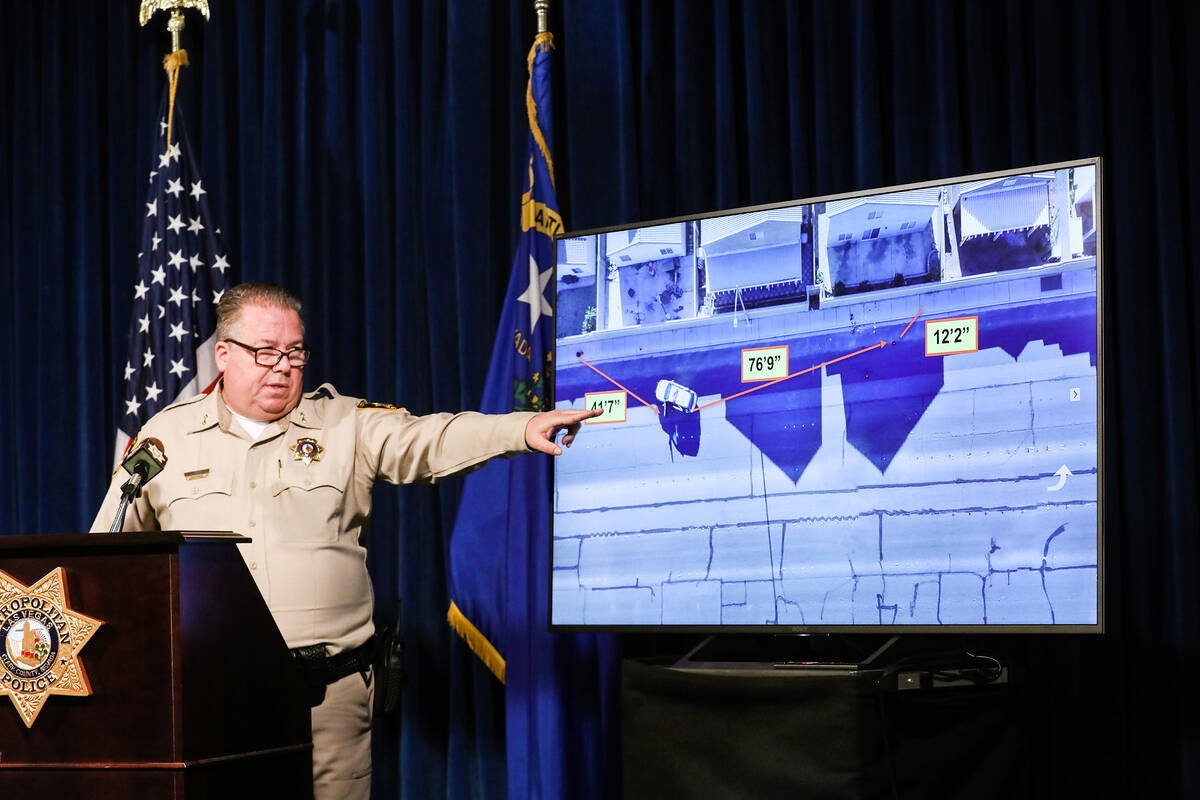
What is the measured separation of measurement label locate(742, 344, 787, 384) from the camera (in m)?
2.84

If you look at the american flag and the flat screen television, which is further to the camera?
the american flag

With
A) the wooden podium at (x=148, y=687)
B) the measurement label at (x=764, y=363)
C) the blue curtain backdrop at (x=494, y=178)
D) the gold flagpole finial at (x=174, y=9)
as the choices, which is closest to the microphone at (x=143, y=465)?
the wooden podium at (x=148, y=687)

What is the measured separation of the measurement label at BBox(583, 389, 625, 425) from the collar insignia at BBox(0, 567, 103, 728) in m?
1.19

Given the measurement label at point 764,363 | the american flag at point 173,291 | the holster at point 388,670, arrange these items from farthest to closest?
1. the american flag at point 173,291
2. the holster at point 388,670
3. the measurement label at point 764,363

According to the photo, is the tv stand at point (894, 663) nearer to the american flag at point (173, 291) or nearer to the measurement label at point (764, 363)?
the measurement label at point (764, 363)

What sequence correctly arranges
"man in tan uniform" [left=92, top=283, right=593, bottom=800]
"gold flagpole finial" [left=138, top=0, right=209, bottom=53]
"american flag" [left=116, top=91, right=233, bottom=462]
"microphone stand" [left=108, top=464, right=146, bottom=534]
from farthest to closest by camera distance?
1. "gold flagpole finial" [left=138, top=0, right=209, bottom=53]
2. "american flag" [left=116, top=91, right=233, bottom=462]
3. "man in tan uniform" [left=92, top=283, right=593, bottom=800]
4. "microphone stand" [left=108, top=464, right=146, bottom=534]

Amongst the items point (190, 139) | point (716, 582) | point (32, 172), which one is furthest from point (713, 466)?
point (32, 172)

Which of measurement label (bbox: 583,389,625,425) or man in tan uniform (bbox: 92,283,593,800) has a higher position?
measurement label (bbox: 583,389,625,425)

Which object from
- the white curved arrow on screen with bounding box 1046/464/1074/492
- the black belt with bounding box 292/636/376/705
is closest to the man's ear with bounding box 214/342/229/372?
the black belt with bounding box 292/636/376/705

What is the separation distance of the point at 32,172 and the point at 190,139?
81cm

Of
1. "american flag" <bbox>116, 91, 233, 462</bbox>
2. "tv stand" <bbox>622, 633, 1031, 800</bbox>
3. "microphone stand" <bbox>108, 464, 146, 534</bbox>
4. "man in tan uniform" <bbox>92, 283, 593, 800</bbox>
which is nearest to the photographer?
"tv stand" <bbox>622, 633, 1031, 800</bbox>

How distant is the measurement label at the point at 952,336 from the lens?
2.64 metres

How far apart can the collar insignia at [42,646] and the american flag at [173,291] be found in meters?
1.95

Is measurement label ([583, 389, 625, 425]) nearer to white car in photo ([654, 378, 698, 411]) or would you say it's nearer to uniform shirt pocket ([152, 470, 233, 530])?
white car in photo ([654, 378, 698, 411])
